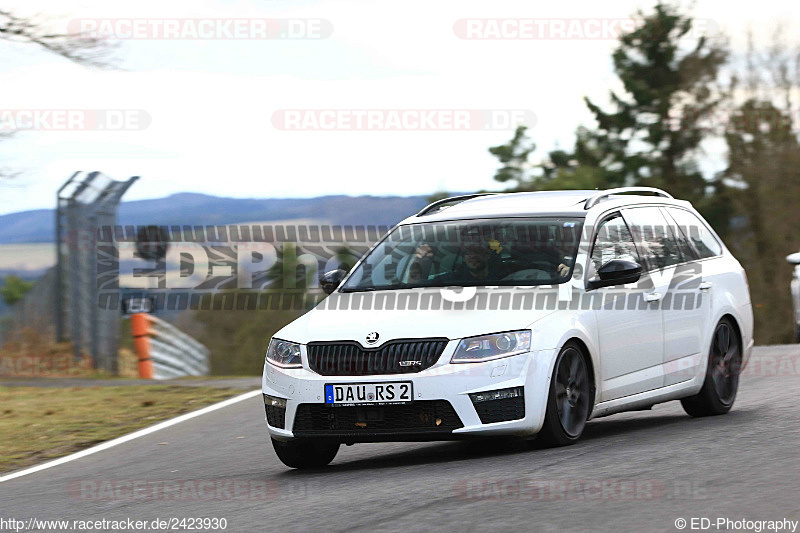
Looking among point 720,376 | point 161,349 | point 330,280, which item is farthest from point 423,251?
point 161,349

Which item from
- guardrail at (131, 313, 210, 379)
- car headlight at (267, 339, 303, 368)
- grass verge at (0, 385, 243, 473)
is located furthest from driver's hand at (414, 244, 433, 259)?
guardrail at (131, 313, 210, 379)

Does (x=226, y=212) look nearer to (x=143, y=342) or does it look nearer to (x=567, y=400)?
(x=143, y=342)

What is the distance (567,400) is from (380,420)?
4.24 ft

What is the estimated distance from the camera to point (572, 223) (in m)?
9.20

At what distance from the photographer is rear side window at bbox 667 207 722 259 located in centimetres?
1055

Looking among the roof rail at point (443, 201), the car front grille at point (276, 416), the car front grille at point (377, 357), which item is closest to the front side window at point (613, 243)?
the roof rail at point (443, 201)

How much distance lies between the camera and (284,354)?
839cm

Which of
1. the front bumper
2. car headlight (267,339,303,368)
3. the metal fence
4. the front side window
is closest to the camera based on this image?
the front bumper

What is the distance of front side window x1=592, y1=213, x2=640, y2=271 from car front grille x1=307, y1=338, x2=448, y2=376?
1.66m

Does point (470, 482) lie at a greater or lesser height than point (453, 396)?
lesser

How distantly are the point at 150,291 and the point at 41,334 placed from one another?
6.06 ft

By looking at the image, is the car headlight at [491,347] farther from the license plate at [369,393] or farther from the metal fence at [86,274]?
the metal fence at [86,274]

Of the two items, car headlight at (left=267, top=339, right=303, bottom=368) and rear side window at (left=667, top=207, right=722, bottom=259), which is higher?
rear side window at (left=667, top=207, right=722, bottom=259)

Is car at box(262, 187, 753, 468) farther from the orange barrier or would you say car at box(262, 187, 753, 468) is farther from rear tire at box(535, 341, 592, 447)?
the orange barrier
